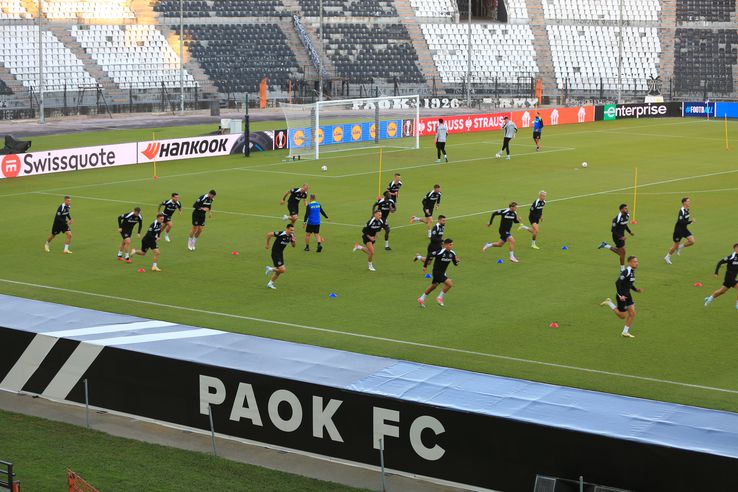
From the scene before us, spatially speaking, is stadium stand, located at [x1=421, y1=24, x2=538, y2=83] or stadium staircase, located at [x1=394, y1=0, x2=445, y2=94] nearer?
stadium staircase, located at [x1=394, y1=0, x2=445, y2=94]

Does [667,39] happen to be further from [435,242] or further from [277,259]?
[277,259]

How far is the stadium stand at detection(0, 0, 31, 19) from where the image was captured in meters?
74.8

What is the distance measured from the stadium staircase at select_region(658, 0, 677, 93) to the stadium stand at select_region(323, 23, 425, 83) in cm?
2001

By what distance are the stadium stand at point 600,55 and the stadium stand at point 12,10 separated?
40.8 metres

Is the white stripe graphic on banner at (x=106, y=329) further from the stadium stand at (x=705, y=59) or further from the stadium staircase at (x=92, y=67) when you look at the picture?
the stadium stand at (x=705, y=59)

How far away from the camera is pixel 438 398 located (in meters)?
16.2

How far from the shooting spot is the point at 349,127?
192 feet

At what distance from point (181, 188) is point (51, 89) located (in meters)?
33.3

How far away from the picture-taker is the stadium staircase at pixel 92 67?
7631 cm

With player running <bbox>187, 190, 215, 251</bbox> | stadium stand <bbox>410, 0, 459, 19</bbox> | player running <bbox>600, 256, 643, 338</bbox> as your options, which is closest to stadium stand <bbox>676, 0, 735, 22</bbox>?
stadium stand <bbox>410, 0, 459, 19</bbox>

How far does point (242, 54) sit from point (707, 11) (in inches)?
1520

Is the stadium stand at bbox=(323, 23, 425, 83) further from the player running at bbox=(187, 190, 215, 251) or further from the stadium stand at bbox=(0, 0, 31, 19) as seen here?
the player running at bbox=(187, 190, 215, 251)

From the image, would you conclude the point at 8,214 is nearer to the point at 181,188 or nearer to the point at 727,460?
the point at 181,188

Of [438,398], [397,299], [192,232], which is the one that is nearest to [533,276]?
[397,299]
